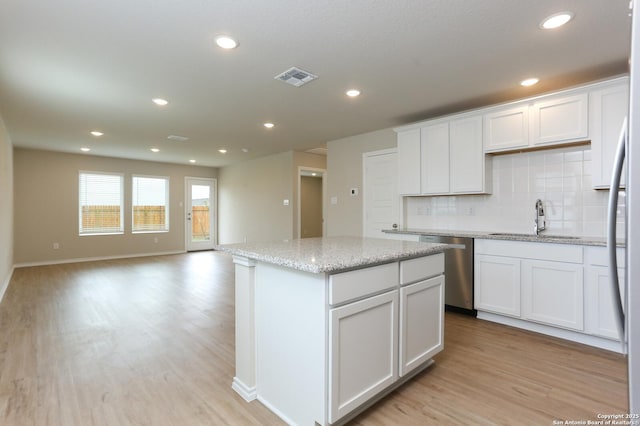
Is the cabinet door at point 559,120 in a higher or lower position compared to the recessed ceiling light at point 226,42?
lower

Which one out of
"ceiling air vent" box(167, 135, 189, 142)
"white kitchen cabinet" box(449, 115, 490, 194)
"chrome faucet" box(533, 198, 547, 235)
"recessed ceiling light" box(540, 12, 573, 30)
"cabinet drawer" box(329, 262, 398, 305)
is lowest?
"cabinet drawer" box(329, 262, 398, 305)

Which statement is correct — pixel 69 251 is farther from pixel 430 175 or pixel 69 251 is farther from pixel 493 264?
pixel 493 264

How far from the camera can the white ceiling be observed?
2.00 metres

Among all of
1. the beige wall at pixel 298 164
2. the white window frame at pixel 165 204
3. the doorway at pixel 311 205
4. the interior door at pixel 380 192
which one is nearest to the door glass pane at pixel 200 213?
the white window frame at pixel 165 204

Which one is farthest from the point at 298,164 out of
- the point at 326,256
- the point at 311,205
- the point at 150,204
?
the point at 326,256

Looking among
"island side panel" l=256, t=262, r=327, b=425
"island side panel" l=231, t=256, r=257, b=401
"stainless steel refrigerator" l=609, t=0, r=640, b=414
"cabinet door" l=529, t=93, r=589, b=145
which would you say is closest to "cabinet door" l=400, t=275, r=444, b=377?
"island side panel" l=256, t=262, r=327, b=425

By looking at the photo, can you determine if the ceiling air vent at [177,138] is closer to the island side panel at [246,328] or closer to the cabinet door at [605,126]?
the island side panel at [246,328]

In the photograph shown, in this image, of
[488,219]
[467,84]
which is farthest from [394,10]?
[488,219]

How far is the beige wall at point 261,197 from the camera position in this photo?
265 inches

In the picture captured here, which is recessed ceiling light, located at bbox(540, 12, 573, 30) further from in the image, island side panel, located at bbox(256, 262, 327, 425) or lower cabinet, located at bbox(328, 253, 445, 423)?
island side panel, located at bbox(256, 262, 327, 425)

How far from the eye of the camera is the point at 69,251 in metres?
7.08

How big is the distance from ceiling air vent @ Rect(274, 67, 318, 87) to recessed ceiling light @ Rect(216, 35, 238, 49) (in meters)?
0.57

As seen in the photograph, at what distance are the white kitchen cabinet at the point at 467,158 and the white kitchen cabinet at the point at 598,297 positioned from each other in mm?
1221

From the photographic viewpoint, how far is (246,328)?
2.04 m
